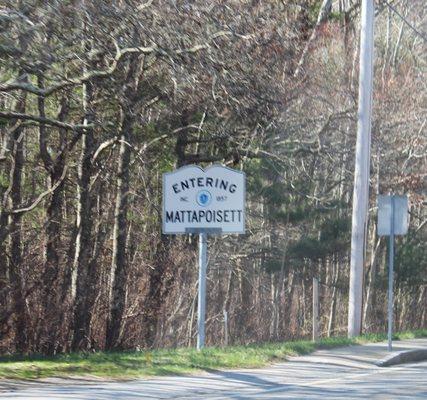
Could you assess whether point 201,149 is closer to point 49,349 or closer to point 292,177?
point 292,177

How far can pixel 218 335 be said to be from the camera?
28.3 m

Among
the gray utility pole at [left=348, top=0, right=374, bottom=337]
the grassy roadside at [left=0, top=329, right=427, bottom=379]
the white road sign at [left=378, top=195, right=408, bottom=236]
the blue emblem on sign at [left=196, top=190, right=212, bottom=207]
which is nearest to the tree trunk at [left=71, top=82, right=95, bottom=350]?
the grassy roadside at [left=0, top=329, right=427, bottom=379]

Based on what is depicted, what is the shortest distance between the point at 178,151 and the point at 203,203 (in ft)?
27.5

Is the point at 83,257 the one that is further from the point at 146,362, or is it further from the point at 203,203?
the point at 146,362

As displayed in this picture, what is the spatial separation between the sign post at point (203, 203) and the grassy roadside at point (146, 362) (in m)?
0.85

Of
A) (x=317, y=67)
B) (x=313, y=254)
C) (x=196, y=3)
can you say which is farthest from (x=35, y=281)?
(x=313, y=254)

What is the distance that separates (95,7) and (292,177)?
1504 centimetres

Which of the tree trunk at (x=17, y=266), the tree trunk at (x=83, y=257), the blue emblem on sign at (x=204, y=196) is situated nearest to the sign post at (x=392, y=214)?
the blue emblem on sign at (x=204, y=196)

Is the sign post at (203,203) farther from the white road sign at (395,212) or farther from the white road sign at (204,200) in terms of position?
the white road sign at (395,212)

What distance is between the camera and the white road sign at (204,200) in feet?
53.5

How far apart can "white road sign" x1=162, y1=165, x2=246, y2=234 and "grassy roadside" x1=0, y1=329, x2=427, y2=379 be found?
198cm

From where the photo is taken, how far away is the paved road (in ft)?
41.4

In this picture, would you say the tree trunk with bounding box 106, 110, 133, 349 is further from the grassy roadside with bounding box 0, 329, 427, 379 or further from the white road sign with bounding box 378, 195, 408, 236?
the white road sign with bounding box 378, 195, 408, 236

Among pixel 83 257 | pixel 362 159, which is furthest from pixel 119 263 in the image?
pixel 362 159
